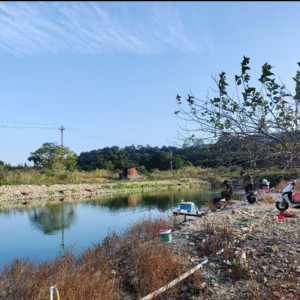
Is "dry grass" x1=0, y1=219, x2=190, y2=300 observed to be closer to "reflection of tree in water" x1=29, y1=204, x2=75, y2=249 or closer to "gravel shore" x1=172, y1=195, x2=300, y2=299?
"gravel shore" x1=172, y1=195, x2=300, y2=299

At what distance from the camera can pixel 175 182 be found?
87.3ft

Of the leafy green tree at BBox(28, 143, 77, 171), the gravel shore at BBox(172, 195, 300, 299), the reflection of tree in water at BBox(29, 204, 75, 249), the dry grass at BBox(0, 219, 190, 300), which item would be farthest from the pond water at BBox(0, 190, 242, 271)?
the leafy green tree at BBox(28, 143, 77, 171)

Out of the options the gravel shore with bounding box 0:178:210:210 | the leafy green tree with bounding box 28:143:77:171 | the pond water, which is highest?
the leafy green tree with bounding box 28:143:77:171

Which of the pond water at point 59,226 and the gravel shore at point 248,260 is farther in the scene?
the pond water at point 59,226

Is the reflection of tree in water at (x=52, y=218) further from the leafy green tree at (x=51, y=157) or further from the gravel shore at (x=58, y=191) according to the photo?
the leafy green tree at (x=51, y=157)

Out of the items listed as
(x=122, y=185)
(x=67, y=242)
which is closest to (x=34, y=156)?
(x=122, y=185)

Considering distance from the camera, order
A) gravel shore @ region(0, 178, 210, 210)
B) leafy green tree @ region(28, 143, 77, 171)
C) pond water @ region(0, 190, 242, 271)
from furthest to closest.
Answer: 1. leafy green tree @ region(28, 143, 77, 171)
2. gravel shore @ region(0, 178, 210, 210)
3. pond water @ region(0, 190, 242, 271)

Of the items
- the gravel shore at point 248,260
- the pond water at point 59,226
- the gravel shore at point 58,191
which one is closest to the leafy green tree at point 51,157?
Result: the gravel shore at point 58,191

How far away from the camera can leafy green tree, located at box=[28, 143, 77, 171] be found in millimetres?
25016

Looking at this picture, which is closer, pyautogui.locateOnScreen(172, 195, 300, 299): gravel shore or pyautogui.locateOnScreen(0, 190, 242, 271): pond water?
pyautogui.locateOnScreen(172, 195, 300, 299): gravel shore

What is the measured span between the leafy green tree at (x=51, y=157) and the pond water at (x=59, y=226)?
11.0 metres

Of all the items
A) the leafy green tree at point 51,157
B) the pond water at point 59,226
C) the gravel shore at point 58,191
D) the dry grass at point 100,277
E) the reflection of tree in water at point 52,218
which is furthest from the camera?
the leafy green tree at point 51,157

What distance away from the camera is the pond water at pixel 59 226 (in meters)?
7.12

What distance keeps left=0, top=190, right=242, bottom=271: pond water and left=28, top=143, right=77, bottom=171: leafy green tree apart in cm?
1097
